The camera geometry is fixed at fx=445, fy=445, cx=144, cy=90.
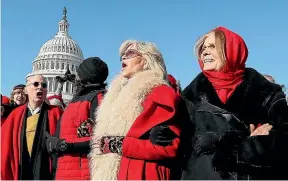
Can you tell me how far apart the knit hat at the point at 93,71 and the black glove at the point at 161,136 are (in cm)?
113

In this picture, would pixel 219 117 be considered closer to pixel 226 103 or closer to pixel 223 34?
pixel 226 103

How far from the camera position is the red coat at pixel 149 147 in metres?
2.61

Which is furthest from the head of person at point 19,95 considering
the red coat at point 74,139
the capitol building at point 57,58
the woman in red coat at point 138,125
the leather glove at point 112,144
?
the capitol building at point 57,58

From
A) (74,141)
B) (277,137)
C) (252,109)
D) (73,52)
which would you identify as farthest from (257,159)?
(73,52)

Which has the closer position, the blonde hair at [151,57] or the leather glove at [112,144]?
the leather glove at [112,144]

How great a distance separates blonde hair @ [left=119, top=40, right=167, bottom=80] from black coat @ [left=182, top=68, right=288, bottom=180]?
460mm

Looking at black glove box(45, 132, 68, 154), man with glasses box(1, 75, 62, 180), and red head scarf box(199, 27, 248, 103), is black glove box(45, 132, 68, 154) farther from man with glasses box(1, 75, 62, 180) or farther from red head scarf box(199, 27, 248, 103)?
red head scarf box(199, 27, 248, 103)

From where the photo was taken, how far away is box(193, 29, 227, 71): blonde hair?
255 cm

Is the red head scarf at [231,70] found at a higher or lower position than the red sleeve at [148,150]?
higher

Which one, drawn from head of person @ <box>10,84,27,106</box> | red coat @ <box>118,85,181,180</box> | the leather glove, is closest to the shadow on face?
red coat @ <box>118,85,181,180</box>

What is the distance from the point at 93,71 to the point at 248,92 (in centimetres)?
152

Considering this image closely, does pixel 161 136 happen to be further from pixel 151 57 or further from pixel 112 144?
A: pixel 151 57

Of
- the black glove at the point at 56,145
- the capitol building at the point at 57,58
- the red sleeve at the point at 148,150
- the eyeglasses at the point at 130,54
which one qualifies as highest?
the capitol building at the point at 57,58

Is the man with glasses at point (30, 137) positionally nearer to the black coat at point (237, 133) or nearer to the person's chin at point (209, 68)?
the black coat at point (237, 133)
